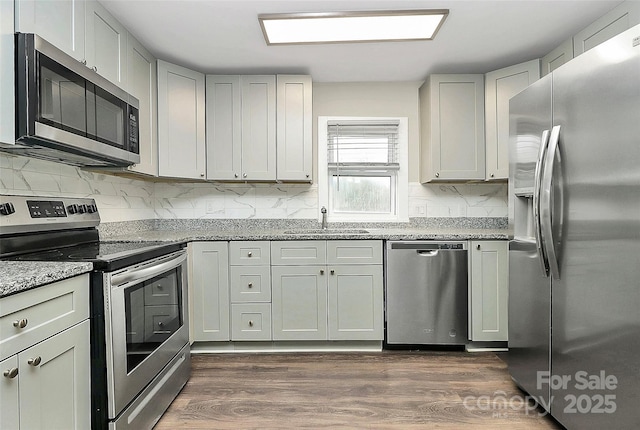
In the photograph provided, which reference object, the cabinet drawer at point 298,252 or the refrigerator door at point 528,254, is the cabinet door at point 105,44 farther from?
the refrigerator door at point 528,254

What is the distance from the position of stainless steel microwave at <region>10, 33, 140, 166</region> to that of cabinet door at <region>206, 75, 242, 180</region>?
0.85 metres

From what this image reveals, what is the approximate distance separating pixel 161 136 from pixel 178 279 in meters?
1.22

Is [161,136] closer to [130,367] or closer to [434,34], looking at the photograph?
[130,367]

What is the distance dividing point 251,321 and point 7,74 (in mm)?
2043

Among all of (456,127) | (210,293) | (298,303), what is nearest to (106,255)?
(210,293)

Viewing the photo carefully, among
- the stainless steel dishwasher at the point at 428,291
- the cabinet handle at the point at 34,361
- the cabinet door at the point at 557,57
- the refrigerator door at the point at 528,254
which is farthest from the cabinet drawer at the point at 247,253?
the cabinet door at the point at 557,57

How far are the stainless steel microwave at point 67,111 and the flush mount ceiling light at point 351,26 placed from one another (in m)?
1.01

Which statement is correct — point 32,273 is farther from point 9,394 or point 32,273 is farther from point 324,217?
point 324,217

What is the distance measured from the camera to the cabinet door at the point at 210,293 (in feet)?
8.80

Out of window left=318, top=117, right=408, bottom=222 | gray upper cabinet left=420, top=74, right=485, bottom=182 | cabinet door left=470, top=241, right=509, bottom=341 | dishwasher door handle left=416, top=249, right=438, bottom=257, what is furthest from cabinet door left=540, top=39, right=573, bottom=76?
dishwasher door handle left=416, top=249, right=438, bottom=257

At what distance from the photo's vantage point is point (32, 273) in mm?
1130

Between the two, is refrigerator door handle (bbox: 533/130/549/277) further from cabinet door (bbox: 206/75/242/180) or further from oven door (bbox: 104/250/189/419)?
cabinet door (bbox: 206/75/242/180)

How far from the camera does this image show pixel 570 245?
1590 millimetres

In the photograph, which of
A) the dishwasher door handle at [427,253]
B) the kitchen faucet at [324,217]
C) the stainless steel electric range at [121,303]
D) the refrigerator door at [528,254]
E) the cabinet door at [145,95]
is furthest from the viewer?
the kitchen faucet at [324,217]
